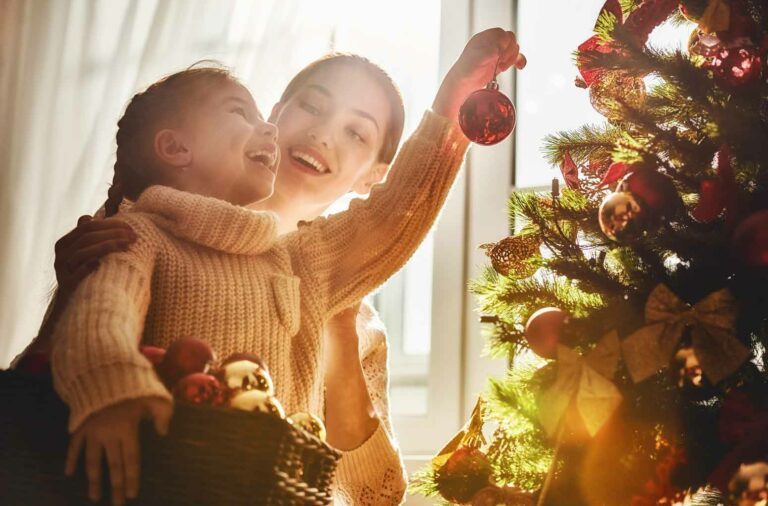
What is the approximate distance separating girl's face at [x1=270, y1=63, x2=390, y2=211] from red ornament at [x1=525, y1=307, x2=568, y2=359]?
51cm

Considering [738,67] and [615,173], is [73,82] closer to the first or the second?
[615,173]

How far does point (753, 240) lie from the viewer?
0.86m

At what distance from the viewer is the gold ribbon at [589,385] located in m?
0.90

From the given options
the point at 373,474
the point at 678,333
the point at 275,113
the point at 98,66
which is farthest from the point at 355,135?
the point at 98,66

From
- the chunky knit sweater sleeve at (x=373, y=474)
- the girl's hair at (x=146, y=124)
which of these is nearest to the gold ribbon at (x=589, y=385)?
the chunky knit sweater sleeve at (x=373, y=474)

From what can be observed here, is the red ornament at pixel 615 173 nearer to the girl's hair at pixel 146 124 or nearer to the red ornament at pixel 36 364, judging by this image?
the girl's hair at pixel 146 124

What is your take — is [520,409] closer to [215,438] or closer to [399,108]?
[215,438]

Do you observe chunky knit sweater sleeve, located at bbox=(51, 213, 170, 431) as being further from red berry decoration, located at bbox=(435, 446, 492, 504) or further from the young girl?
red berry decoration, located at bbox=(435, 446, 492, 504)

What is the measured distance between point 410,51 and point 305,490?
4.53 feet

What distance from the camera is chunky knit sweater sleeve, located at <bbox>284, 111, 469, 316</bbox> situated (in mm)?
1103

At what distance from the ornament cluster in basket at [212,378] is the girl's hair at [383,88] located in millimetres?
674

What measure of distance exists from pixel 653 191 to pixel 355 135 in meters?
0.56

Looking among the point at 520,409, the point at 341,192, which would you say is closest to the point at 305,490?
the point at 520,409

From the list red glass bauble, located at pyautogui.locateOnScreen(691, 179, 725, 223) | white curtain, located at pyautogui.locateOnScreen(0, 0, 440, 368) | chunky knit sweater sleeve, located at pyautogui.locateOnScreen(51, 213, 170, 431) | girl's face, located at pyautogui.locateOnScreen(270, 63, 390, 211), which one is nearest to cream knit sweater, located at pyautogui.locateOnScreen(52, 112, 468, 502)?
chunky knit sweater sleeve, located at pyautogui.locateOnScreen(51, 213, 170, 431)
